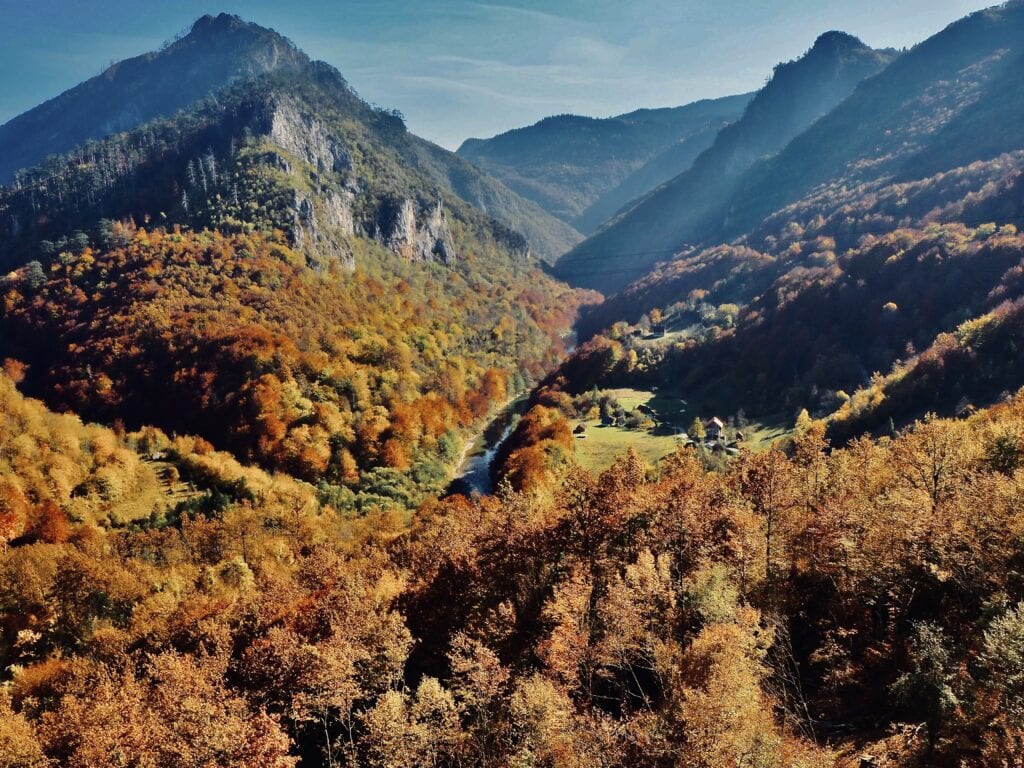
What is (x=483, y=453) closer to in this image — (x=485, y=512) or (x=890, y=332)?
(x=485, y=512)

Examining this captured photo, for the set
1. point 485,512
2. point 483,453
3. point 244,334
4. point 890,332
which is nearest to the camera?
point 485,512

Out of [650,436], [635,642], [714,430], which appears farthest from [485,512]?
[714,430]

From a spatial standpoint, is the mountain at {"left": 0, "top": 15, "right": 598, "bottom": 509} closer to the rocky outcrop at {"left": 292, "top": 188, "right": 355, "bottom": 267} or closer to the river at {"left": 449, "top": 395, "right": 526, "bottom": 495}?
the rocky outcrop at {"left": 292, "top": 188, "right": 355, "bottom": 267}

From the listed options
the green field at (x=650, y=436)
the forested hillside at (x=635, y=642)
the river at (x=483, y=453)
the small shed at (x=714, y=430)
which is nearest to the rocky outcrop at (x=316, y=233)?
the river at (x=483, y=453)

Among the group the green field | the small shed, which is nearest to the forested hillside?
the green field

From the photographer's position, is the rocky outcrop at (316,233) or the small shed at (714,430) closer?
the small shed at (714,430)

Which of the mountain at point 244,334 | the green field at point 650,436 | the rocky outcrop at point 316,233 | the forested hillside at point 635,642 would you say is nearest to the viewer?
the forested hillside at point 635,642

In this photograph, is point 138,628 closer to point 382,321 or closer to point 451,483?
point 451,483

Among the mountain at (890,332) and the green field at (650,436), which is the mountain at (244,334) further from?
the mountain at (890,332)
